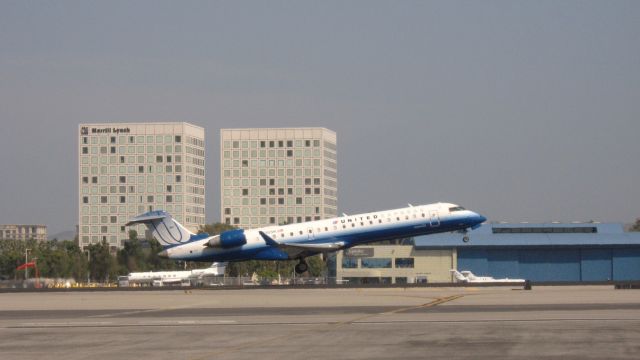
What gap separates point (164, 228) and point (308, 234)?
11385 millimetres

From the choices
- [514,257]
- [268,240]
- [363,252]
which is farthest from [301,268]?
[514,257]

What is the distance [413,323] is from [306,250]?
40.5m

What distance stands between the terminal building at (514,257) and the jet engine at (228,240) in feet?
164

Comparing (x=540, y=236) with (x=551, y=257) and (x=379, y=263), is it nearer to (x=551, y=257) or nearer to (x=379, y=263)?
(x=551, y=257)

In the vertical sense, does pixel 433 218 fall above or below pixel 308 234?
above

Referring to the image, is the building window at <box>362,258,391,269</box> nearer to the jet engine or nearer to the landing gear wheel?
the landing gear wheel

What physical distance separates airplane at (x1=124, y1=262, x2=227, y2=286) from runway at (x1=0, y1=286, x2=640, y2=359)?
2055 inches

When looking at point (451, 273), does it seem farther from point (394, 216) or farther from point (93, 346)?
point (93, 346)

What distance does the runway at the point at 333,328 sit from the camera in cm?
2922

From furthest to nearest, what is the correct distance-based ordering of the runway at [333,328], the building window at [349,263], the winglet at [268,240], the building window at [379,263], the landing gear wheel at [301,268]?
the building window at [349,263] < the building window at [379,263] < the landing gear wheel at [301,268] < the winglet at [268,240] < the runway at [333,328]

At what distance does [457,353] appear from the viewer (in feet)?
92.6

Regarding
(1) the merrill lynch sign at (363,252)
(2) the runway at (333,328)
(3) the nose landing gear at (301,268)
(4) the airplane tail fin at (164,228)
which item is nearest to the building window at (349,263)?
(1) the merrill lynch sign at (363,252)

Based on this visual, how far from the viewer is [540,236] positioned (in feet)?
424

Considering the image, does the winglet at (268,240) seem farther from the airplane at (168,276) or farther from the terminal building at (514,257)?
the terminal building at (514,257)
